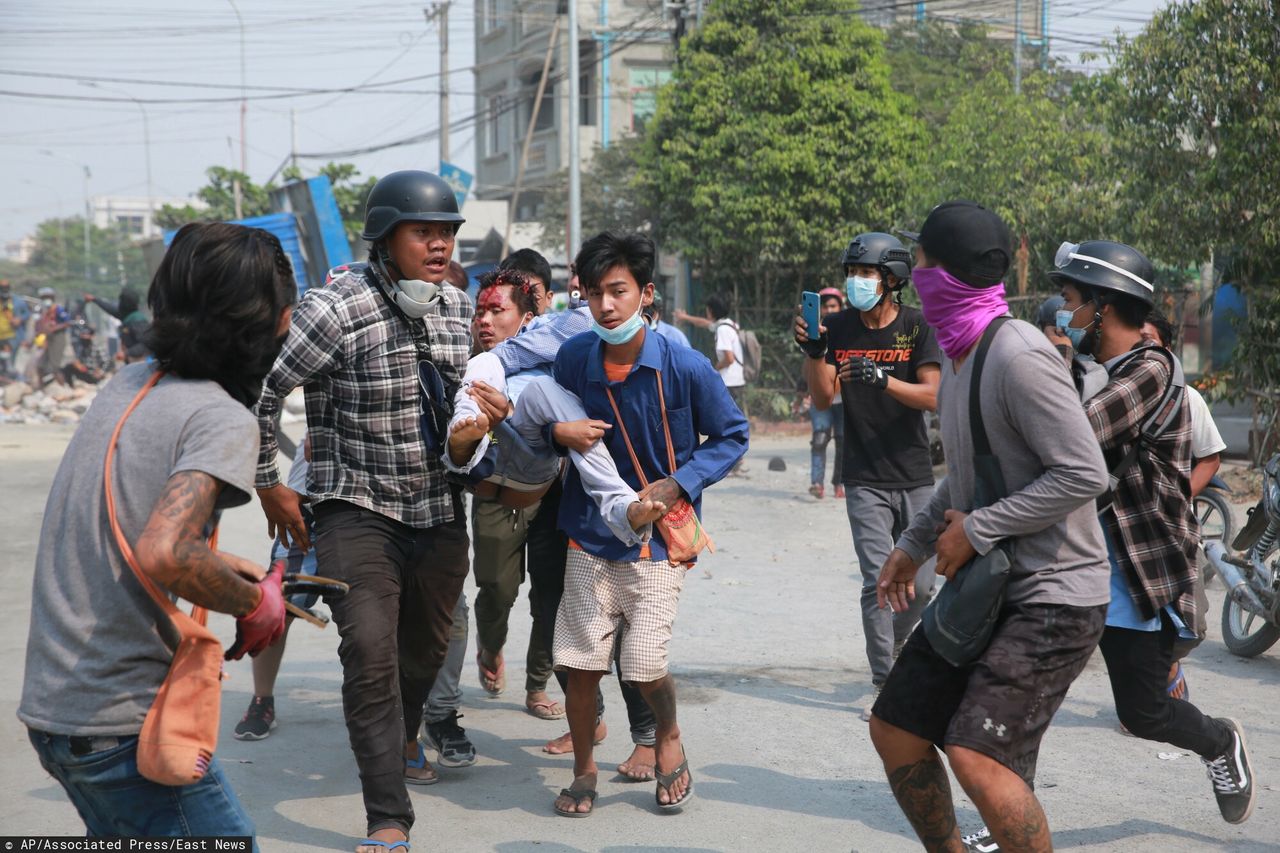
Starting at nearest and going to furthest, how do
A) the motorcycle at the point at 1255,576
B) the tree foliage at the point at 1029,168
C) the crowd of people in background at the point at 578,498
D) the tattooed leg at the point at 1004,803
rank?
the crowd of people in background at the point at 578,498 < the tattooed leg at the point at 1004,803 < the motorcycle at the point at 1255,576 < the tree foliage at the point at 1029,168

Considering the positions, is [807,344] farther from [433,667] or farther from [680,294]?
[680,294]

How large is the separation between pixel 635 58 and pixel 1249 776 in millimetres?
35974

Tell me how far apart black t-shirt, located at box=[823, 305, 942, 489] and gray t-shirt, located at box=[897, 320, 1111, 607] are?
7.99 feet

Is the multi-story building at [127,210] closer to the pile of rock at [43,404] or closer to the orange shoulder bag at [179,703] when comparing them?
the pile of rock at [43,404]

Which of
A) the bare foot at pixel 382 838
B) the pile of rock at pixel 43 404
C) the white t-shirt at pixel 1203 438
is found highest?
the white t-shirt at pixel 1203 438

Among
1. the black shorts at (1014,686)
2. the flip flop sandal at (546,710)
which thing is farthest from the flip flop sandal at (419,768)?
the black shorts at (1014,686)

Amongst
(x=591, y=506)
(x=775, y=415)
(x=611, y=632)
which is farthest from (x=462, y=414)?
(x=775, y=415)

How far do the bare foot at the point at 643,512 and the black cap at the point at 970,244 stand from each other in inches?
53.7

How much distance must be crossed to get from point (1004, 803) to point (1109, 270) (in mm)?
1701

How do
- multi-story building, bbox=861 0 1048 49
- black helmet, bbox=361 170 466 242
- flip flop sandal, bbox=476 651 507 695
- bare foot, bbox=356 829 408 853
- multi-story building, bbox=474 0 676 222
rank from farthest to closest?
multi-story building, bbox=474 0 676 222 → multi-story building, bbox=861 0 1048 49 → flip flop sandal, bbox=476 651 507 695 → black helmet, bbox=361 170 466 242 → bare foot, bbox=356 829 408 853

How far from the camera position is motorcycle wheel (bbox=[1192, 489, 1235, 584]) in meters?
7.91

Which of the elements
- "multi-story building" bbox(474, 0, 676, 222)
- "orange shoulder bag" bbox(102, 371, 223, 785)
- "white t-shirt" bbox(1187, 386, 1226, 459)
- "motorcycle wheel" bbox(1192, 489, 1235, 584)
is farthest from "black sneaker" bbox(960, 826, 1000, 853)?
"multi-story building" bbox(474, 0, 676, 222)

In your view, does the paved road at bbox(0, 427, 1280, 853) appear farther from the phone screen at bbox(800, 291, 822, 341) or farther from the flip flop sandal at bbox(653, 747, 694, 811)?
the phone screen at bbox(800, 291, 822, 341)

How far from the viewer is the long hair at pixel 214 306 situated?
8.59ft
